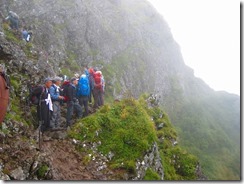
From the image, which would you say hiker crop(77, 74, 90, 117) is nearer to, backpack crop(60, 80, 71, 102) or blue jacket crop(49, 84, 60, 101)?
backpack crop(60, 80, 71, 102)

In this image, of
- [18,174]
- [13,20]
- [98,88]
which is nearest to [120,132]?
[98,88]

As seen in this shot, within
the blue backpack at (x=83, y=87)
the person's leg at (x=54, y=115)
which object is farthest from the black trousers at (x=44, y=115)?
the blue backpack at (x=83, y=87)

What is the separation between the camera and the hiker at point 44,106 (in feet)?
44.8

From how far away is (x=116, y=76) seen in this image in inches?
1444

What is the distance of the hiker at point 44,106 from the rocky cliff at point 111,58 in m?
2.14

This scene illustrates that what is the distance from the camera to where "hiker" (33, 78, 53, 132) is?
13.7 metres

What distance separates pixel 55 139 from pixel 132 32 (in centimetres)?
3955

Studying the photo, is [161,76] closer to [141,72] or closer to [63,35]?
[141,72]

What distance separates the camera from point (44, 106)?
13727mm

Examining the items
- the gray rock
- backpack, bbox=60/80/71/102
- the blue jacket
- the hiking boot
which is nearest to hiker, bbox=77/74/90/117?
backpack, bbox=60/80/71/102

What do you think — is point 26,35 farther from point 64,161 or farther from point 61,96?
point 64,161

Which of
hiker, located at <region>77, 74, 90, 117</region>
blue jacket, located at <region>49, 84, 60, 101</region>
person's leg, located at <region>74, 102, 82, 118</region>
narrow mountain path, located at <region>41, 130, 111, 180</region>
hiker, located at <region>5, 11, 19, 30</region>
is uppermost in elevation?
hiker, located at <region>5, 11, 19, 30</region>

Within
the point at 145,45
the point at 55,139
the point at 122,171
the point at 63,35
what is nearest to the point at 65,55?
the point at 63,35

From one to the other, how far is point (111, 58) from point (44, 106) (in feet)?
85.6
